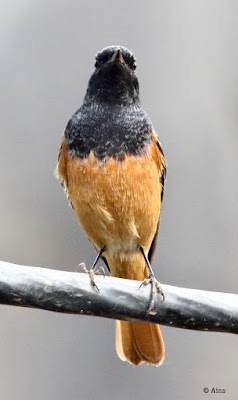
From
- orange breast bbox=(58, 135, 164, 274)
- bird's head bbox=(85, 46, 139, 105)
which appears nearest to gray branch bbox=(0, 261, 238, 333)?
orange breast bbox=(58, 135, 164, 274)

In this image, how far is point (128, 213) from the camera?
3150mm

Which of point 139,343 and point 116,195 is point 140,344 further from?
point 116,195

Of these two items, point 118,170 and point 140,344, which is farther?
point 140,344

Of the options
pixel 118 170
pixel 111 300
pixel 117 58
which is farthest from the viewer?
pixel 117 58

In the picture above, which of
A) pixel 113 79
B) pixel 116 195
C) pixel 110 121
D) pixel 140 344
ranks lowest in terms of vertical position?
pixel 140 344

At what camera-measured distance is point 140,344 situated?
3191 mm

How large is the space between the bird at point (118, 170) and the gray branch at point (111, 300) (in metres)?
1.10

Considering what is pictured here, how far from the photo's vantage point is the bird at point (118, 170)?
121 inches

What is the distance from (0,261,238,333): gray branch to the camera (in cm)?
190

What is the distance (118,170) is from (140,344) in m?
0.80

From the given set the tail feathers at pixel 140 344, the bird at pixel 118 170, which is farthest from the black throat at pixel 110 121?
the tail feathers at pixel 140 344

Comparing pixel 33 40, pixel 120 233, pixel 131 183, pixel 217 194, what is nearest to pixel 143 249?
pixel 120 233

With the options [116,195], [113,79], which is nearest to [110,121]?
[113,79]

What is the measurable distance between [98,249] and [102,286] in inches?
56.2
